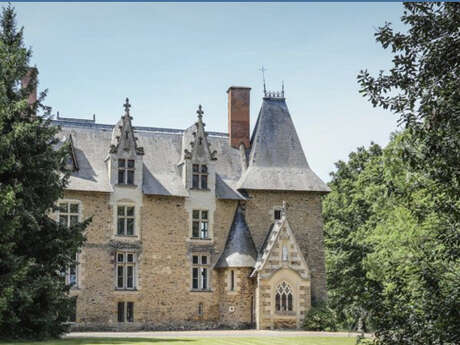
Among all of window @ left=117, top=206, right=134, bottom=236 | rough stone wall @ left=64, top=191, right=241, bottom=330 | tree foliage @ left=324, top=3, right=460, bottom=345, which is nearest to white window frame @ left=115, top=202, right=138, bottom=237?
window @ left=117, top=206, right=134, bottom=236

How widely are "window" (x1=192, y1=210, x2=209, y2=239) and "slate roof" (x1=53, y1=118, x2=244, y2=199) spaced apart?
1083 millimetres

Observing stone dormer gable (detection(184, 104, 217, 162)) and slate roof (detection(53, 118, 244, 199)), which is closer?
slate roof (detection(53, 118, 244, 199))

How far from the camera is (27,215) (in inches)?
849

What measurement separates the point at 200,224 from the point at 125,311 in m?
5.20

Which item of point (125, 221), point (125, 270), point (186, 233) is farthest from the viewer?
point (186, 233)

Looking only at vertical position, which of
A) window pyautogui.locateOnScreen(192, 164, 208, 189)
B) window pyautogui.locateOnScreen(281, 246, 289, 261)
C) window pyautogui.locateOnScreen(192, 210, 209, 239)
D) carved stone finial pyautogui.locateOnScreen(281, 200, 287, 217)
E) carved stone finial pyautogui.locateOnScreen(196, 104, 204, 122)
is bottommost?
window pyautogui.locateOnScreen(281, 246, 289, 261)

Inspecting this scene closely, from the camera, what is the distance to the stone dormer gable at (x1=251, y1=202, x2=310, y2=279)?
34.4 m

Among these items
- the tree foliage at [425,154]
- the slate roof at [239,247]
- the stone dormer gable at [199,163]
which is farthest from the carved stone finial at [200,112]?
the tree foliage at [425,154]

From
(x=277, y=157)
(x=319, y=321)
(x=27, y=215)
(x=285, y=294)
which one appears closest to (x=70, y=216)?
(x=285, y=294)

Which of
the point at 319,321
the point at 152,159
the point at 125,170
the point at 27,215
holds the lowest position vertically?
the point at 319,321

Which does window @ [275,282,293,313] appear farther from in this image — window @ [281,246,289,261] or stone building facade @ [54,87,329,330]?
window @ [281,246,289,261]

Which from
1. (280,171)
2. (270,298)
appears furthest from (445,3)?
(280,171)

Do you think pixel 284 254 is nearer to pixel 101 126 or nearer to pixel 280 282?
pixel 280 282

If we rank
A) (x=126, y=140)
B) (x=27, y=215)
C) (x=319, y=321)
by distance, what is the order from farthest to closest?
(x=126, y=140) → (x=319, y=321) → (x=27, y=215)
